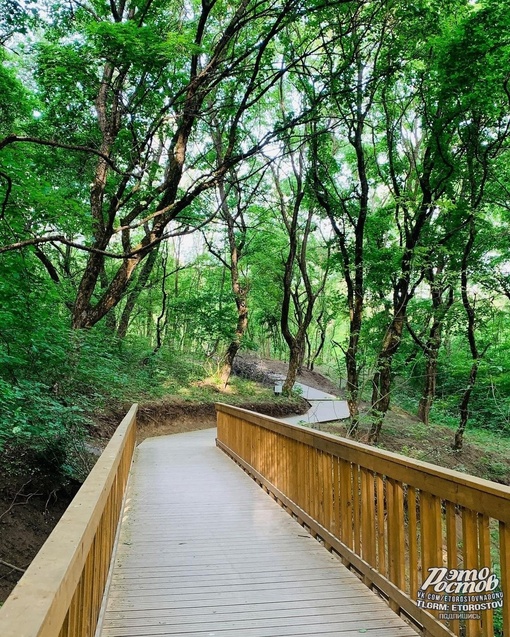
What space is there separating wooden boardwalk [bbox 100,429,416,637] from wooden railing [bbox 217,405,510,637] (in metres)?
0.19

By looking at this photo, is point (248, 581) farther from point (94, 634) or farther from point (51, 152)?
point (51, 152)

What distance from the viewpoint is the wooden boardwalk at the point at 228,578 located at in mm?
2570

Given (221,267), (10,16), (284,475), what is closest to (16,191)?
(10,16)

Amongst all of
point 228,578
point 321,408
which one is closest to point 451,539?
point 228,578

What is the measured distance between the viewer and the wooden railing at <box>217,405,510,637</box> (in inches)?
82.4

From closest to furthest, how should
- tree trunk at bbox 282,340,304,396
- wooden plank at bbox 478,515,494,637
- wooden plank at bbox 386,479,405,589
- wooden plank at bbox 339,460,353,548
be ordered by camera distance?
1. wooden plank at bbox 478,515,494,637
2. wooden plank at bbox 386,479,405,589
3. wooden plank at bbox 339,460,353,548
4. tree trunk at bbox 282,340,304,396

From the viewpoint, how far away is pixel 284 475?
16.7ft

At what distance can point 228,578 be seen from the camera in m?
3.23

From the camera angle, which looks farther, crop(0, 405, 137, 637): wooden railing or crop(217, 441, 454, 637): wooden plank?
crop(217, 441, 454, 637): wooden plank

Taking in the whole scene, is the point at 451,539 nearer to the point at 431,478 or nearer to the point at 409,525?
the point at 431,478
